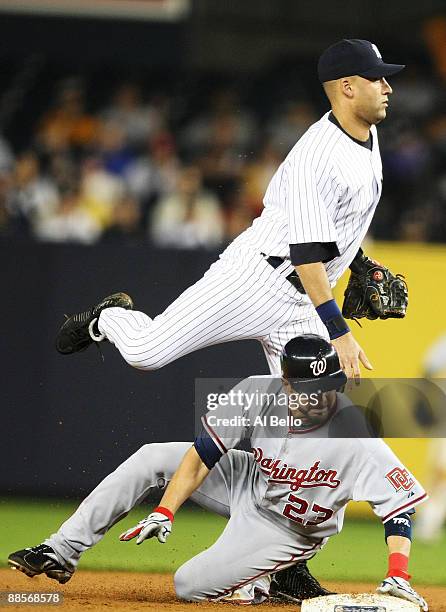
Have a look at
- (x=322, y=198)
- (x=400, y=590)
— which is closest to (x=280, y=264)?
→ (x=322, y=198)

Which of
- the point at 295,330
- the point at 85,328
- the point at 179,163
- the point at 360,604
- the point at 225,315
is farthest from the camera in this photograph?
the point at 179,163

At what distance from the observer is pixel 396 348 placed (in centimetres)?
697

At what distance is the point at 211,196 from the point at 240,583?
5.40 meters

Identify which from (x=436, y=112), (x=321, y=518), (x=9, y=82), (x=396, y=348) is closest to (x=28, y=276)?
(x=396, y=348)

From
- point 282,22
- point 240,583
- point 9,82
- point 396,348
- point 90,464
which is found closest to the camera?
point 240,583

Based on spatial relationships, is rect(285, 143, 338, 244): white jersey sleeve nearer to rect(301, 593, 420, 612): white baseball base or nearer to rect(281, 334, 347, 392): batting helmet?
rect(281, 334, 347, 392): batting helmet

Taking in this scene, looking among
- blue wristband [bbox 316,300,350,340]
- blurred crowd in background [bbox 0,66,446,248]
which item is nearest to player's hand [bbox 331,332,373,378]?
blue wristband [bbox 316,300,350,340]

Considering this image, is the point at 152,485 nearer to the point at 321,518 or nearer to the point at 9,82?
the point at 321,518

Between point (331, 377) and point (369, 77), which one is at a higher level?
point (369, 77)

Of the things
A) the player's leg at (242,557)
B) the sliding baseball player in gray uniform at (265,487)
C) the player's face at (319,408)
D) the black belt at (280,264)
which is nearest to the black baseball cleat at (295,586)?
the sliding baseball player in gray uniform at (265,487)

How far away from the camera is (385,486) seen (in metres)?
4.08

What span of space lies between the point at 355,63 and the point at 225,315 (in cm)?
107

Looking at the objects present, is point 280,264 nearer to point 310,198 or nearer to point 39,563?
point 310,198

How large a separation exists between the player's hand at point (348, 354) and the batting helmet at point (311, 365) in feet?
0.08
